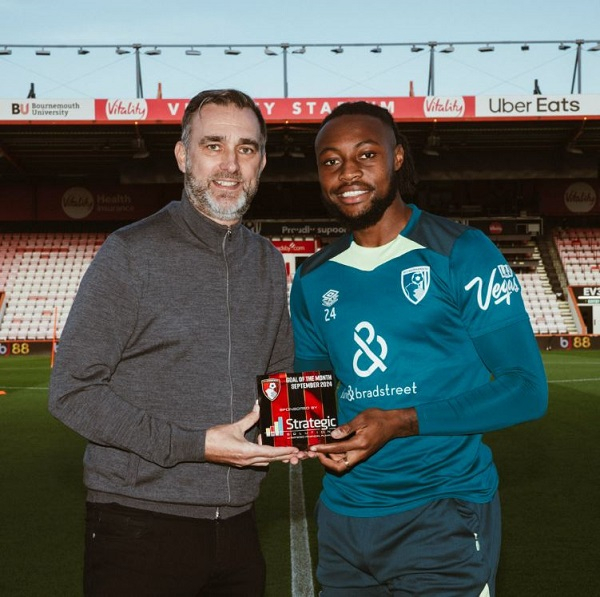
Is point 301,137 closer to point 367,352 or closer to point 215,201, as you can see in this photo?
point 215,201

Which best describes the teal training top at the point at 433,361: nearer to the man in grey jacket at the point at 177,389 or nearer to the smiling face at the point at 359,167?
the smiling face at the point at 359,167

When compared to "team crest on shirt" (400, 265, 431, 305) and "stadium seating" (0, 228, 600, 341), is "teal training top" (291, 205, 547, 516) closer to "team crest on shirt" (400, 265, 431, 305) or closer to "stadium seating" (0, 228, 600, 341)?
"team crest on shirt" (400, 265, 431, 305)

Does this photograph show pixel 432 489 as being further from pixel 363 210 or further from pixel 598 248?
pixel 598 248

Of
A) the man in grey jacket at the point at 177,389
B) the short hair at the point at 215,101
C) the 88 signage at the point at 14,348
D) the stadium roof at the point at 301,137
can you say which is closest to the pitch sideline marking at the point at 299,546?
the man in grey jacket at the point at 177,389

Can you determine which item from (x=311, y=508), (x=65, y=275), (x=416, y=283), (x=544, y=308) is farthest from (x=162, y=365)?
(x=65, y=275)

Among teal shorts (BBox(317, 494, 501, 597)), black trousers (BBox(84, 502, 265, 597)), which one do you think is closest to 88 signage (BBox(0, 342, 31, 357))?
black trousers (BBox(84, 502, 265, 597))

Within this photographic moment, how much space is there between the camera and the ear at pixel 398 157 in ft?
8.64

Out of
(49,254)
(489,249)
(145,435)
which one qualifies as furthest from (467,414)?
(49,254)

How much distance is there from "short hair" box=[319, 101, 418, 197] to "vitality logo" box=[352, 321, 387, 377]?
0.58 m

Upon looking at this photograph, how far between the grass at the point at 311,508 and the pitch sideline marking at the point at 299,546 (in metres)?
0.05

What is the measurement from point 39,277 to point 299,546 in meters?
25.1

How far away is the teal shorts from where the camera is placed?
7.28ft

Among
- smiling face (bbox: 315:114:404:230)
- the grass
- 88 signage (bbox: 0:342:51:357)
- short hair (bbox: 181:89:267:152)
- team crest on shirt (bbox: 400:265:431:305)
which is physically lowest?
88 signage (bbox: 0:342:51:357)

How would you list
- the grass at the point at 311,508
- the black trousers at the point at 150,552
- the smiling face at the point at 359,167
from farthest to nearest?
the grass at the point at 311,508
the smiling face at the point at 359,167
the black trousers at the point at 150,552
